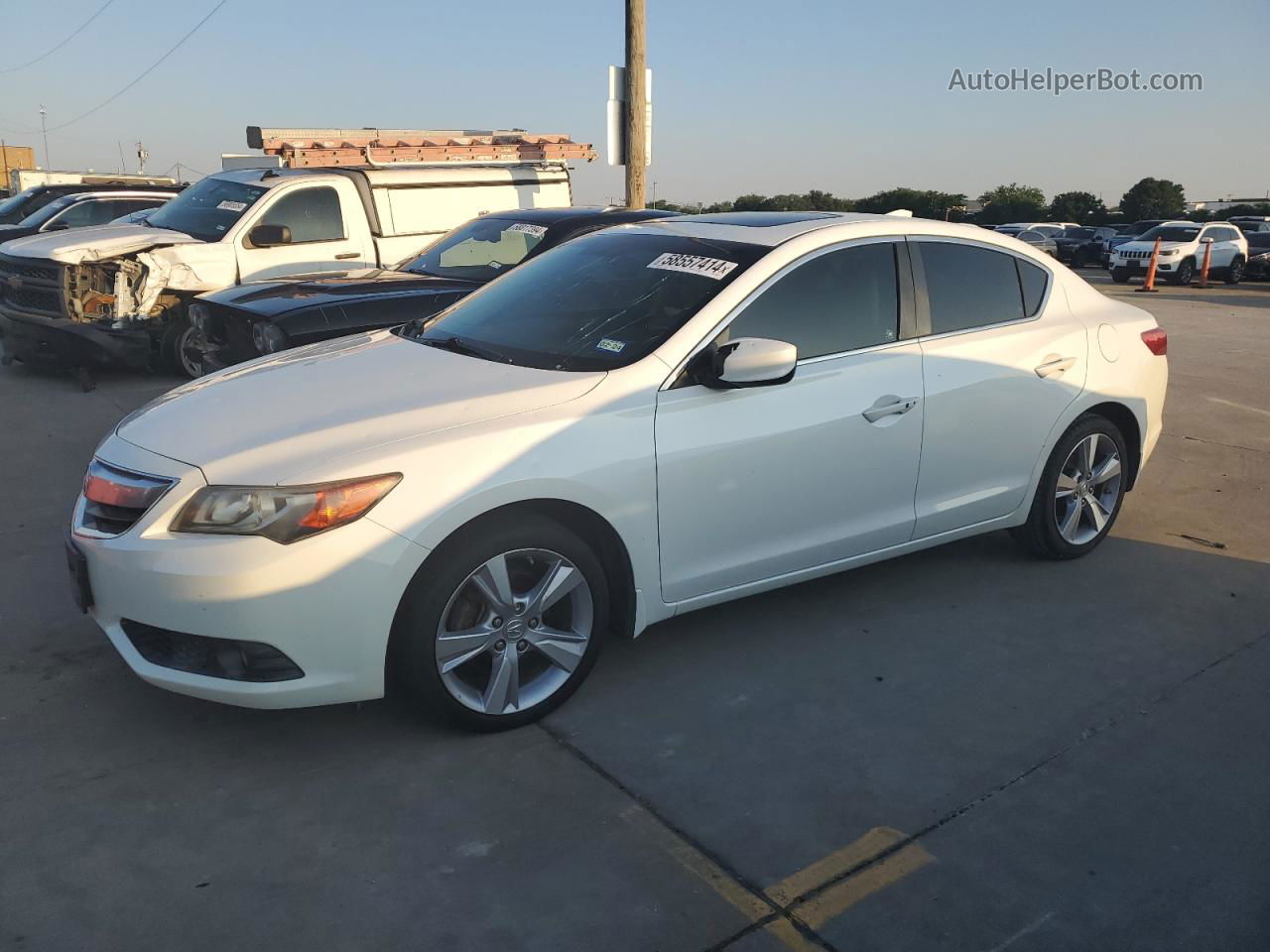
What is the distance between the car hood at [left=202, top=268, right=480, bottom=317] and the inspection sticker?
323cm

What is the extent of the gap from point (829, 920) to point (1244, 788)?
4.82 feet

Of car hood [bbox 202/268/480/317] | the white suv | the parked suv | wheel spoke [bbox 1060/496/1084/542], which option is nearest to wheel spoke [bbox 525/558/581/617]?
wheel spoke [bbox 1060/496/1084/542]

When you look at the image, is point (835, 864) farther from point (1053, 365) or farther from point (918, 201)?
point (918, 201)

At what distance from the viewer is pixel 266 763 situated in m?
→ 3.31

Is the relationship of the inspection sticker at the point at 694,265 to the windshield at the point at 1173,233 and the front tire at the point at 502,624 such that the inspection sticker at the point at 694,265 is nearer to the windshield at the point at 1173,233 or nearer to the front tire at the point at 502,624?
the front tire at the point at 502,624

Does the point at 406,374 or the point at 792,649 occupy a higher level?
the point at 406,374

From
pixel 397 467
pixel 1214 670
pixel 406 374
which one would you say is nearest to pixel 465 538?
pixel 397 467

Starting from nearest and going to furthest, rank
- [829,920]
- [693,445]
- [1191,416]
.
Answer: [829,920]
[693,445]
[1191,416]

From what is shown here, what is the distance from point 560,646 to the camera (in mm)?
3539

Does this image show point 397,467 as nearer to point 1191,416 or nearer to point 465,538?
point 465,538

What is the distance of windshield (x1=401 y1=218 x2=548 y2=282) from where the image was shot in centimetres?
774

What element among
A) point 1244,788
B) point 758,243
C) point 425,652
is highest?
point 758,243

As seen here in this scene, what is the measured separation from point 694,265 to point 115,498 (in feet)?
7.11

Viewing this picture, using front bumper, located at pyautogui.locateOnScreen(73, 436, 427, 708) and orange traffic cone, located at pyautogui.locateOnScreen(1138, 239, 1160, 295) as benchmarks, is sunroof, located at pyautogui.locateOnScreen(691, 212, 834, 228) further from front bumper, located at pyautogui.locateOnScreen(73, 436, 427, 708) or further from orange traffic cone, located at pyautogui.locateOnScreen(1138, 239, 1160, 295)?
orange traffic cone, located at pyautogui.locateOnScreen(1138, 239, 1160, 295)
